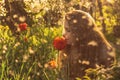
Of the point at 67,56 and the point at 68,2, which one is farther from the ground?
the point at 68,2

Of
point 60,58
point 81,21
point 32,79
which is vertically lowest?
point 32,79

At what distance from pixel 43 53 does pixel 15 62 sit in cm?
68

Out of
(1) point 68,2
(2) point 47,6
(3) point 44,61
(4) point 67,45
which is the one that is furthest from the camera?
(1) point 68,2

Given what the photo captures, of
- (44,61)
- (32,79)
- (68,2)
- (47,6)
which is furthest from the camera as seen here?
(68,2)

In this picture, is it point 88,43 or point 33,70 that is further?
point 33,70

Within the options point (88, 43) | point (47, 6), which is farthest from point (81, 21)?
point (47, 6)

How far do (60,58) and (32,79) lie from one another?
2.72 ft

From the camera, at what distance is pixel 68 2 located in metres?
8.53

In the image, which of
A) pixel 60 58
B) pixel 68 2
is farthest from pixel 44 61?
pixel 68 2

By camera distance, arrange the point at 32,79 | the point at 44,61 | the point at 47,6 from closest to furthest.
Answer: the point at 32,79 → the point at 44,61 → the point at 47,6

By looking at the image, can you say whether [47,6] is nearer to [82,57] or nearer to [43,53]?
[43,53]

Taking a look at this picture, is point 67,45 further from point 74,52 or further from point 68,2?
point 68,2

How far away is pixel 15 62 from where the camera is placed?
20.0ft

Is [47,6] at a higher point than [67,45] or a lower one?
higher
